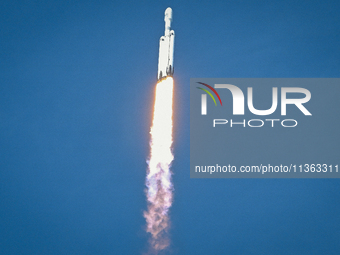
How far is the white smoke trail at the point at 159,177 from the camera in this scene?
16.7 metres

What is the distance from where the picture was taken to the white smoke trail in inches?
659

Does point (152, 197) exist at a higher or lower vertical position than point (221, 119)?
lower

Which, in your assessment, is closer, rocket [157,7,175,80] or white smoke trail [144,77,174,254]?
rocket [157,7,175,80]

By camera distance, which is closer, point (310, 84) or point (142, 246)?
point (142, 246)

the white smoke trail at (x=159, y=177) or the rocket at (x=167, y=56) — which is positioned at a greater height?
the rocket at (x=167, y=56)

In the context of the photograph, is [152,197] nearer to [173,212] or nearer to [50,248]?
[173,212]

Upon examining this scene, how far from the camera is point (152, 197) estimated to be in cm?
1706

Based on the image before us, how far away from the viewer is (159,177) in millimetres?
17031

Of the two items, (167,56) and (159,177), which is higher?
(167,56)

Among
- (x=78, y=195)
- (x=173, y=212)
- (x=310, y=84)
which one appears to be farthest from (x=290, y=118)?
(x=78, y=195)

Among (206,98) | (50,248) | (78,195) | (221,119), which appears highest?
(206,98)

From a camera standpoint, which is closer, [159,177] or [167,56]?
[167,56]

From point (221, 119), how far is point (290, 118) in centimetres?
368

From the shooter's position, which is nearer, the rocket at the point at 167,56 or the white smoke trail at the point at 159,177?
the rocket at the point at 167,56
